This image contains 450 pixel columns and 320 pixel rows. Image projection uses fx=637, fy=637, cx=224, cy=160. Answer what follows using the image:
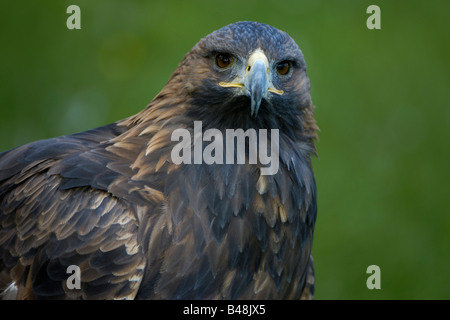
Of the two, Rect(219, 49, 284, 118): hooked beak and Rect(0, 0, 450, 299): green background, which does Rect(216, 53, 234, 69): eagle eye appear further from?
Rect(0, 0, 450, 299): green background

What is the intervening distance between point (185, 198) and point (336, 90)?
4.68 metres

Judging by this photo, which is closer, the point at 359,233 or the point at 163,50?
the point at 359,233

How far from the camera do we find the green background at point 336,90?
23.8 feet

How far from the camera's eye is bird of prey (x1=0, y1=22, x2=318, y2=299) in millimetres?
3520

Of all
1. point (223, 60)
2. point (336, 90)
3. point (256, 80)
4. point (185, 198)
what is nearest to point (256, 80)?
point (256, 80)

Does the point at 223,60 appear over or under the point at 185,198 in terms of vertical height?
over

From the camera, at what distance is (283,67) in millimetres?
3873

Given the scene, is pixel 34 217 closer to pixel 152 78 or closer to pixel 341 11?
pixel 152 78

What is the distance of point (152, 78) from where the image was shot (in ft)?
25.8

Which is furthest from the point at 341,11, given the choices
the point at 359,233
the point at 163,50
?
the point at 359,233

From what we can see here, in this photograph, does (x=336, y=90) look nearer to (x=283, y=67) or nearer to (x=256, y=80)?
(x=283, y=67)

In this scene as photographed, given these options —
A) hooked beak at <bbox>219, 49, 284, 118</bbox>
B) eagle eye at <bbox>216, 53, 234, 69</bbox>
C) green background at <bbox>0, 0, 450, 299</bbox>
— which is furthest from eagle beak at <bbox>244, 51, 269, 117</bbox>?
green background at <bbox>0, 0, 450, 299</bbox>
